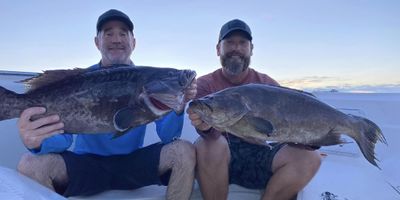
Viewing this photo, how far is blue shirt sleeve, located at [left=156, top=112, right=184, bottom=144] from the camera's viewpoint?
3.57m

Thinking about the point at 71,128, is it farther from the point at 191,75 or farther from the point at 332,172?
the point at 332,172

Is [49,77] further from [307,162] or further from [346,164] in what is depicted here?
[346,164]

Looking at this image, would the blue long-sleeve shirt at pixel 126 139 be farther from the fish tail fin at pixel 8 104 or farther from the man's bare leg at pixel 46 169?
the fish tail fin at pixel 8 104

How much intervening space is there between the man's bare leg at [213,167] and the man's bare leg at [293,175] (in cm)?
41

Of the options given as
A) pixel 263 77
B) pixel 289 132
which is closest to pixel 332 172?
pixel 263 77

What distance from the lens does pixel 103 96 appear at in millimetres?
2941

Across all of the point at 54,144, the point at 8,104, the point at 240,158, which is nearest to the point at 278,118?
the point at 240,158

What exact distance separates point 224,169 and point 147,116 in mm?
1041

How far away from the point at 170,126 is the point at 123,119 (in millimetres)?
856

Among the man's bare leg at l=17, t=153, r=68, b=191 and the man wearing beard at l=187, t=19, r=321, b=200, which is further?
the man wearing beard at l=187, t=19, r=321, b=200

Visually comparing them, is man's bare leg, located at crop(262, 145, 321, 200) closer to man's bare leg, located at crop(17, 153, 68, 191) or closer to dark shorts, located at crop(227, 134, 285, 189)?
dark shorts, located at crop(227, 134, 285, 189)

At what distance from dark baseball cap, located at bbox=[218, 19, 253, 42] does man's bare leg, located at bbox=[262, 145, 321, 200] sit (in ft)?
4.80

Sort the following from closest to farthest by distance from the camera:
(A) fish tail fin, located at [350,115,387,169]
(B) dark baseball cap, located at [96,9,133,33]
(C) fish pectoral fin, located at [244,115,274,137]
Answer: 1. (C) fish pectoral fin, located at [244,115,274,137]
2. (A) fish tail fin, located at [350,115,387,169]
3. (B) dark baseball cap, located at [96,9,133,33]

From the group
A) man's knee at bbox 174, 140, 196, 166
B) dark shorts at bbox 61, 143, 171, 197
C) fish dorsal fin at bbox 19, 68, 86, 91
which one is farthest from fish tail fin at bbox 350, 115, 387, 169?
fish dorsal fin at bbox 19, 68, 86, 91
